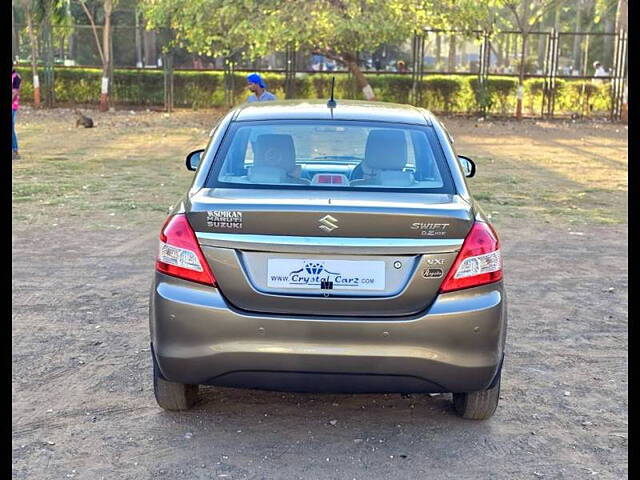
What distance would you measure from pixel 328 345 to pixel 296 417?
0.81 metres

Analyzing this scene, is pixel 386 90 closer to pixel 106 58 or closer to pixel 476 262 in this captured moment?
pixel 106 58

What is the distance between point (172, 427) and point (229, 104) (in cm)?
2565

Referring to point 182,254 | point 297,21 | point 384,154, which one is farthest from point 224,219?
point 297,21

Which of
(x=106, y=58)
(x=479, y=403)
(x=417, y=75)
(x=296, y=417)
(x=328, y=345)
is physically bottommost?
(x=296, y=417)

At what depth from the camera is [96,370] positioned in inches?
204

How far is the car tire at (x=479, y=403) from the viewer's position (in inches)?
173

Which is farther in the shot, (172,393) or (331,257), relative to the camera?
(172,393)

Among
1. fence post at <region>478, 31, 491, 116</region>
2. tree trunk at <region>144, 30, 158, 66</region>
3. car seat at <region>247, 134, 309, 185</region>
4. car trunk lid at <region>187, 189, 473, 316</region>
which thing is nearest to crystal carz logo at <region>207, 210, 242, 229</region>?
car trunk lid at <region>187, 189, 473, 316</region>

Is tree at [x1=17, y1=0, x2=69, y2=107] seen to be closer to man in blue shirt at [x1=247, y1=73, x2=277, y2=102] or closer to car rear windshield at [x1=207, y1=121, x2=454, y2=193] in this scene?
man in blue shirt at [x1=247, y1=73, x2=277, y2=102]

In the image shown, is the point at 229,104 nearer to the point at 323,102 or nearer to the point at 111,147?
the point at 111,147

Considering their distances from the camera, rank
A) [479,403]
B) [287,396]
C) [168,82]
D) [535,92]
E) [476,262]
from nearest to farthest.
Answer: [476,262]
[479,403]
[287,396]
[535,92]
[168,82]

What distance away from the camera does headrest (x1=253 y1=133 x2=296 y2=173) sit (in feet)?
15.3

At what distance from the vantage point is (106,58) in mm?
28516
